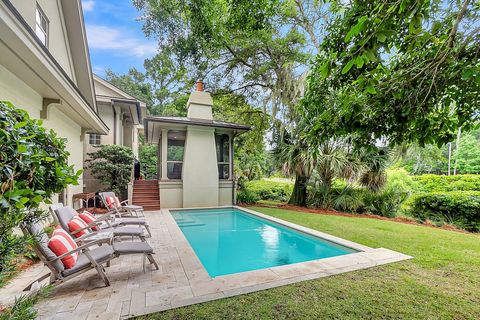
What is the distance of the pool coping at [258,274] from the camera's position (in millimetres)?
3340

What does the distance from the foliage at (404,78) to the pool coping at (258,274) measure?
2448 millimetres

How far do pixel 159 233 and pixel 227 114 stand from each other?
11.6m

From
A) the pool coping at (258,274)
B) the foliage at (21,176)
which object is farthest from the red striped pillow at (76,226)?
the foliage at (21,176)

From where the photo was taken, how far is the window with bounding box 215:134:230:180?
43.9ft

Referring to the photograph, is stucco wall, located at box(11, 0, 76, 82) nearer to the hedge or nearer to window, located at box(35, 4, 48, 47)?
window, located at box(35, 4, 48, 47)

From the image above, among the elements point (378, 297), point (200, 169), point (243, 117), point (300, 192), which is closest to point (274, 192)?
point (300, 192)

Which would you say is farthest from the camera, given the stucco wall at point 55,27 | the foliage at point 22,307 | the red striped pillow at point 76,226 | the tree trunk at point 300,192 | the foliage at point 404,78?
the tree trunk at point 300,192

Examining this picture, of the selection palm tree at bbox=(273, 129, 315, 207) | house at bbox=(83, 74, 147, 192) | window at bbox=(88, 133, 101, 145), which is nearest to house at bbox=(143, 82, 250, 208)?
house at bbox=(83, 74, 147, 192)

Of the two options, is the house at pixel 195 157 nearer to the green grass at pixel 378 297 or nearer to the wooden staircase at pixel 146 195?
the wooden staircase at pixel 146 195

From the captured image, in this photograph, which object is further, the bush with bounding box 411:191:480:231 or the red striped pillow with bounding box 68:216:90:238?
the bush with bounding box 411:191:480:231

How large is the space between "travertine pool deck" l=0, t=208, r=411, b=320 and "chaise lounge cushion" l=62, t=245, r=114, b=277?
1.15ft

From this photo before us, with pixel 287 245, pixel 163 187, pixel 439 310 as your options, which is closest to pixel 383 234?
pixel 287 245

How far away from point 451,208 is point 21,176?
13.4 m

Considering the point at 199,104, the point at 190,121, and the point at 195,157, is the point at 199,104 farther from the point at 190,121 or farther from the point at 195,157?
the point at 195,157
